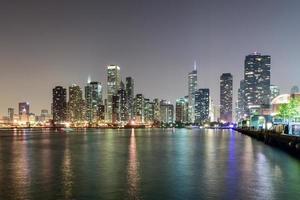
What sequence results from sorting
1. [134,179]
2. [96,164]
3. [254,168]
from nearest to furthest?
[134,179] < [254,168] < [96,164]

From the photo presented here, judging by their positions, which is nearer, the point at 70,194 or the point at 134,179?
the point at 70,194

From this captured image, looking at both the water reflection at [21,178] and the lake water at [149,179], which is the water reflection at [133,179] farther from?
the water reflection at [21,178]

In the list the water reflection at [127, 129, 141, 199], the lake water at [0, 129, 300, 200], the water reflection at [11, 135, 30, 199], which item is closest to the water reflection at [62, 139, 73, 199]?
the lake water at [0, 129, 300, 200]

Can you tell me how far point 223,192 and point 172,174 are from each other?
1054cm

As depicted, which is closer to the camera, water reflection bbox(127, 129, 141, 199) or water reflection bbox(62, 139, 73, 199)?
water reflection bbox(127, 129, 141, 199)

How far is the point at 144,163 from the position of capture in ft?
177

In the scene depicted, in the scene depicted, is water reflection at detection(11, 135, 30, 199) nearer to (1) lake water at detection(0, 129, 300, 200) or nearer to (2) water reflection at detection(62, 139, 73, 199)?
(1) lake water at detection(0, 129, 300, 200)

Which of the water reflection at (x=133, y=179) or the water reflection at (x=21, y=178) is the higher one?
the water reflection at (x=133, y=179)

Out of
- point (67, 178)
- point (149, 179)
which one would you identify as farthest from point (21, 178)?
point (149, 179)

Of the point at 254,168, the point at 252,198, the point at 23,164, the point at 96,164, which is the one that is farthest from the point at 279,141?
the point at 252,198

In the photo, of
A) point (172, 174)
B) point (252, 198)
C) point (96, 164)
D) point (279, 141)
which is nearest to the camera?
point (252, 198)

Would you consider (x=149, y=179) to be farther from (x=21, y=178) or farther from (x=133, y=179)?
(x=21, y=178)

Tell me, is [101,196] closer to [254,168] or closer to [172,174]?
[172,174]

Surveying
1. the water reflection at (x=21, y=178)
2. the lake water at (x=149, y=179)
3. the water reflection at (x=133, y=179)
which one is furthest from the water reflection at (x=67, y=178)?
the water reflection at (x=133, y=179)
